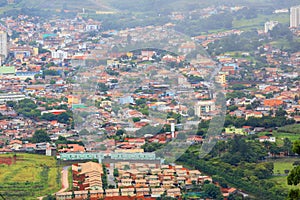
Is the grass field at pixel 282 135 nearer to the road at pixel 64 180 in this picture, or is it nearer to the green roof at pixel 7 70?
the road at pixel 64 180

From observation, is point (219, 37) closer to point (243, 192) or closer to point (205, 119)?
point (205, 119)

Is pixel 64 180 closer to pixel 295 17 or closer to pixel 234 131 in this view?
pixel 234 131

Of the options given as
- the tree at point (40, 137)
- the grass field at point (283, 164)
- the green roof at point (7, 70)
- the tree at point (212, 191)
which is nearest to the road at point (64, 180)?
the tree at point (212, 191)

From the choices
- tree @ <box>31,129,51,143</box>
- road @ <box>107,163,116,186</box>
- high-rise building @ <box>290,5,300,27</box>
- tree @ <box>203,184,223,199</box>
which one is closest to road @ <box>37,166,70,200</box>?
road @ <box>107,163,116,186</box>

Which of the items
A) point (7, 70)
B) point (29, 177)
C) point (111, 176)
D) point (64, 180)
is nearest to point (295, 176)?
point (111, 176)

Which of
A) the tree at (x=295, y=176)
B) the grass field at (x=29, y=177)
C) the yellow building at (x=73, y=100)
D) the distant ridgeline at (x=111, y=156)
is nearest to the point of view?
Answer: the tree at (x=295, y=176)
